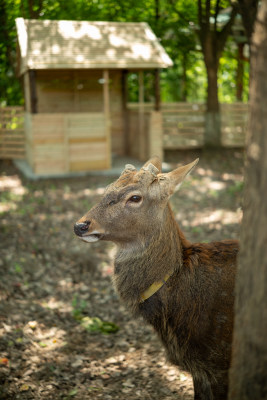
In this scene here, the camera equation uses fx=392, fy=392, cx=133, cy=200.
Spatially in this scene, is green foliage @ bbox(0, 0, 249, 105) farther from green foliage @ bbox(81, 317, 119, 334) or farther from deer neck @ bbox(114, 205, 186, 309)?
deer neck @ bbox(114, 205, 186, 309)

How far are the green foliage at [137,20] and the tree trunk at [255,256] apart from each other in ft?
27.3

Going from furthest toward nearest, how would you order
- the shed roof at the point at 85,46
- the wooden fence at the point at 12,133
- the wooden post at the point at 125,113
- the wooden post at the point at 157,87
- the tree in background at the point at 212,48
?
the wooden post at the point at 125,113
the wooden fence at the point at 12,133
the tree in background at the point at 212,48
the wooden post at the point at 157,87
the shed roof at the point at 85,46

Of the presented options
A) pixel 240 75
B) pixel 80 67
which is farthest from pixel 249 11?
pixel 240 75

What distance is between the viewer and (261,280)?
1892 mm

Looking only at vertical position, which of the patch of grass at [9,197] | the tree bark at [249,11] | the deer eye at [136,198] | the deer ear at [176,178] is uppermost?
the tree bark at [249,11]

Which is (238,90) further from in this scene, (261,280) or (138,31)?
(261,280)

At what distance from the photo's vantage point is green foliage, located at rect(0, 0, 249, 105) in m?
9.91

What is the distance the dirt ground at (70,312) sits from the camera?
4.00 metres

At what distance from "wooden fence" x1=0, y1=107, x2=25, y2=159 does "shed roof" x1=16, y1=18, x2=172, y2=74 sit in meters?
2.23

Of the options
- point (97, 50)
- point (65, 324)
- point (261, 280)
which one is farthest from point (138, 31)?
point (261, 280)

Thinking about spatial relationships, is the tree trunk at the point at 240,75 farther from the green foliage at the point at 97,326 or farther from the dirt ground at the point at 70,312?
the green foliage at the point at 97,326

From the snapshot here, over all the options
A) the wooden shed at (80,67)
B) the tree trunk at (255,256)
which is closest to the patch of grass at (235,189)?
the wooden shed at (80,67)

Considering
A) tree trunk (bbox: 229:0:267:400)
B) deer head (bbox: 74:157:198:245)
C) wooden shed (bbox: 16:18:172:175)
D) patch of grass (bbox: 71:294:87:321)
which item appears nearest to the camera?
tree trunk (bbox: 229:0:267:400)

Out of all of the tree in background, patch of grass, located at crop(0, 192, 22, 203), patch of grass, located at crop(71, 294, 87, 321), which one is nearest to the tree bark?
the tree in background
